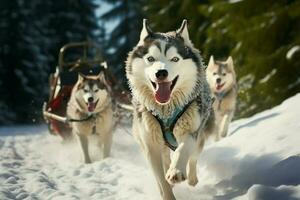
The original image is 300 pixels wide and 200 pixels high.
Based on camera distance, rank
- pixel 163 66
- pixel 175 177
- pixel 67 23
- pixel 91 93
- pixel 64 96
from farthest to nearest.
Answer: pixel 67 23 → pixel 64 96 → pixel 91 93 → pixel 163 66 → pixel 175 177

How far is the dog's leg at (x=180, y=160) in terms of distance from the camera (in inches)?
155

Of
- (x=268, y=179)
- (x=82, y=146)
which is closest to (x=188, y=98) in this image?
(x=268, y=179)

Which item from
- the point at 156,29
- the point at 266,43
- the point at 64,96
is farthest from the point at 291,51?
the point at 156,29

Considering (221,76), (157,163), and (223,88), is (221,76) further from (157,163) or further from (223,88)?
(157,163)

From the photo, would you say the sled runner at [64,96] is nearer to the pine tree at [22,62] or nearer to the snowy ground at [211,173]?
the snowy ground at [211,173]

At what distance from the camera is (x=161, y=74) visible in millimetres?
4211

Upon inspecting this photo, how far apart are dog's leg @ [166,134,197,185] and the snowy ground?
491mm

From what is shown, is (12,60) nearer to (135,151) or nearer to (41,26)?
(41,26)

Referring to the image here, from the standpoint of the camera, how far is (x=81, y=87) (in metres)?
8.52

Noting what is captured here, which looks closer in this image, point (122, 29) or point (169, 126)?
point (169, 126)

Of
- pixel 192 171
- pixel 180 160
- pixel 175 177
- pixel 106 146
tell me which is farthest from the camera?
pixel 106 146

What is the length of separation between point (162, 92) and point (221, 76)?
485 centimetres

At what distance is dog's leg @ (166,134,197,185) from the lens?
155 inches

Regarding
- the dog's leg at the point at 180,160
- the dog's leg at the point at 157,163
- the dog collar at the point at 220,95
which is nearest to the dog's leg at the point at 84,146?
the dog collar at the point at 220,95
